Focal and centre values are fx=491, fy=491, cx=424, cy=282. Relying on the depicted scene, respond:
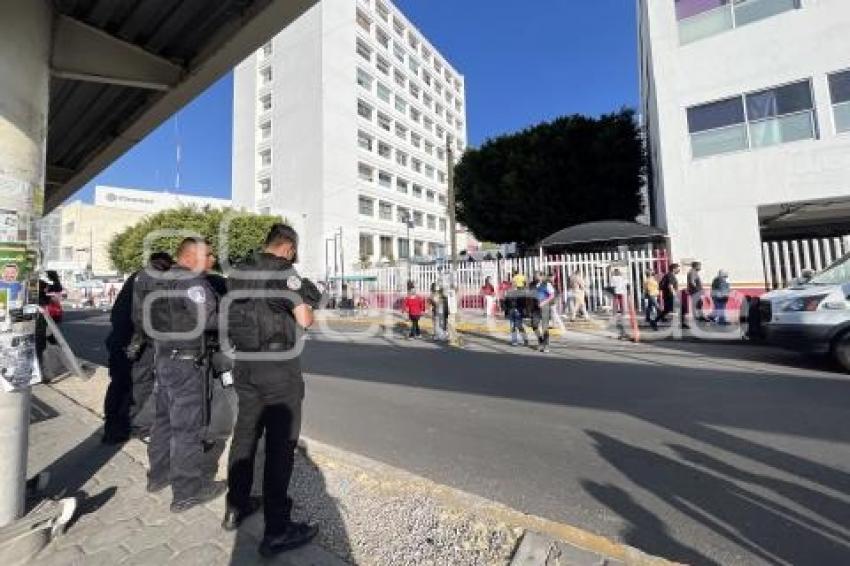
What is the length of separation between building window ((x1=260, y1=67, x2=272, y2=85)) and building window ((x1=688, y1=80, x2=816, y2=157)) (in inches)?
1719

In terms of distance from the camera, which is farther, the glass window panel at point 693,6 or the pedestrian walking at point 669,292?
the glass window panel at point 693,6

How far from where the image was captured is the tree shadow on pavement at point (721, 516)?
265cm

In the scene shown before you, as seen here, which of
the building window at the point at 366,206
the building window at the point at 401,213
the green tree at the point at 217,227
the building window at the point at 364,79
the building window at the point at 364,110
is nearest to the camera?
the green tree at the point at 217,227

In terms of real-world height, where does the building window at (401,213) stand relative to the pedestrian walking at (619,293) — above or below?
above

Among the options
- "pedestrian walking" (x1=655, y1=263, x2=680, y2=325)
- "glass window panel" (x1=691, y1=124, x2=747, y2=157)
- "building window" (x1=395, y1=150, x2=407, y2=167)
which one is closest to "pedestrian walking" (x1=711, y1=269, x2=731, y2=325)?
"pedestrian walking" (x1=655, y1=263, x2=680, y2=325)

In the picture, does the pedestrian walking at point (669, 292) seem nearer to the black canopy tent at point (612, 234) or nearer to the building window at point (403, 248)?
the black canopy tent at point (612, 234)

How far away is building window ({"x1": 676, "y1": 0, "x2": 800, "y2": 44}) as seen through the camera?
13469 mm

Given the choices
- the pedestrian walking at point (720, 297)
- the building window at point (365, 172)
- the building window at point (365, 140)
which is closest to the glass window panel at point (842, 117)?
the pedestrian walking at point (720, 297)

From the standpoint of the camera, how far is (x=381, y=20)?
51562mm

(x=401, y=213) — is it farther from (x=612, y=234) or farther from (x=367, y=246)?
(x=612, y=234)

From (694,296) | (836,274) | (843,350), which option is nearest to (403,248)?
(694,296)

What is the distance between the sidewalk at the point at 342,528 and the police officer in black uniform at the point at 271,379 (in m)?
0.21

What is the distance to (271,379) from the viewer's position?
2.77 meters

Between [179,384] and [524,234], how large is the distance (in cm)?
2199
